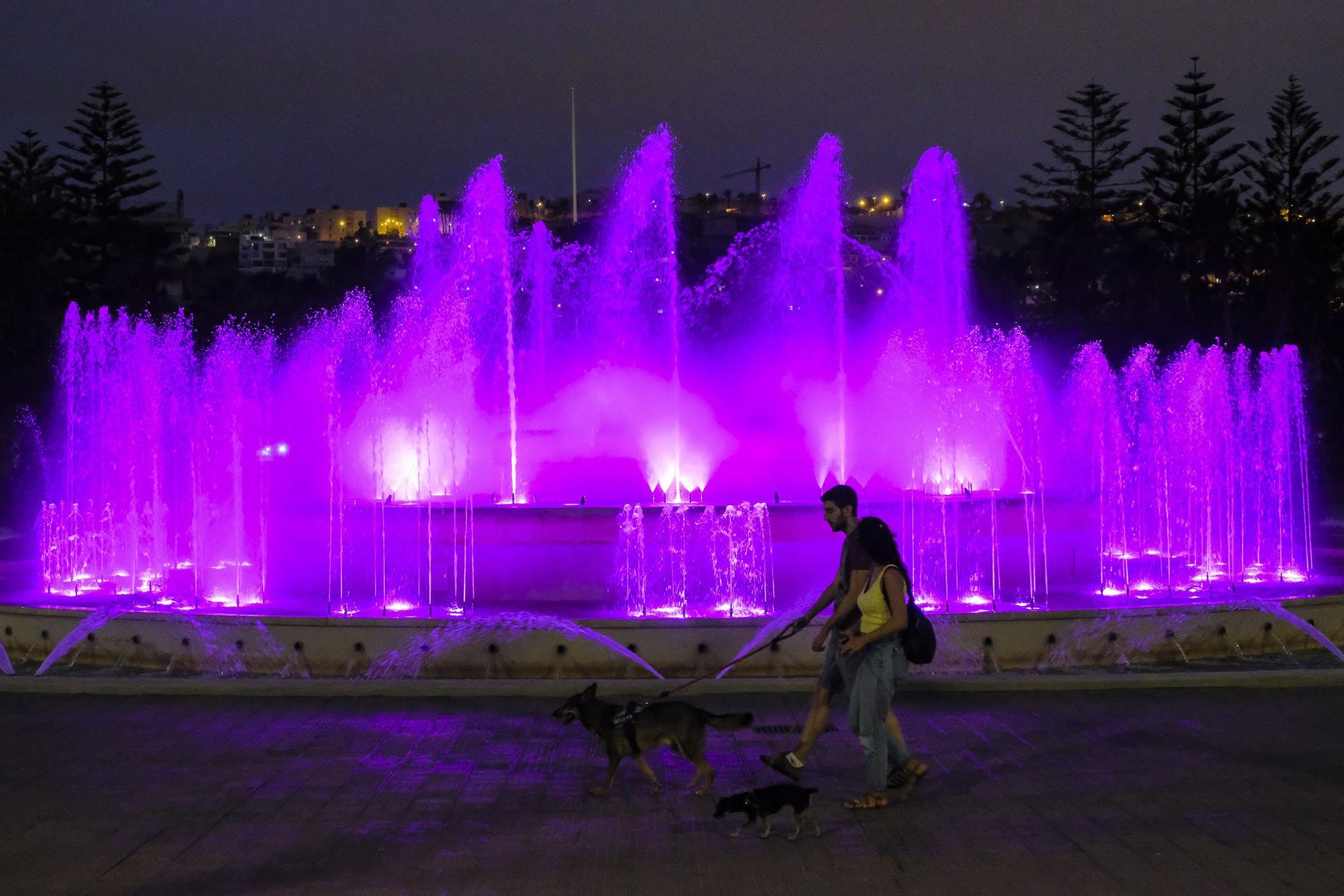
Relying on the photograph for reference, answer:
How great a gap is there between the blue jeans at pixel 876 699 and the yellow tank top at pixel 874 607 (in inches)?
3.2

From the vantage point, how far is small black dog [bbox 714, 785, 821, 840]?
516cm

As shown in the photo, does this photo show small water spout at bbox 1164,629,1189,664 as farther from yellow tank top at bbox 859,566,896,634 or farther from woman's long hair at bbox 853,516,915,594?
yellow tank top at bbox 859,566,896,634

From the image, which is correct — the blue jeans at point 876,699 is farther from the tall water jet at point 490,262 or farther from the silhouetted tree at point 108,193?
the silhouetted tree at point 108,193

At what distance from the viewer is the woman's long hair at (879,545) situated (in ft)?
18.6

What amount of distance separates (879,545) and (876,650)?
0.43 metres

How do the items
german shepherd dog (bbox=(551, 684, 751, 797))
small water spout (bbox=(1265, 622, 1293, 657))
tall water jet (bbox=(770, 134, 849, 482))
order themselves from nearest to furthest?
1. german shepherd dog (bbox=(551, 684, 751, 797))
2. small water spout (bbox=(1265, 622, 1293, 657))
3. tall water jet (bbox=(770, 134, 849, 482))

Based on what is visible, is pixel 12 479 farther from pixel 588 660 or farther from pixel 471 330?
pixel 588 660

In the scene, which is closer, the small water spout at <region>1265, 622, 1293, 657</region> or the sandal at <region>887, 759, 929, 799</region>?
the sandal at <region>887, 759, 929, 799</region>

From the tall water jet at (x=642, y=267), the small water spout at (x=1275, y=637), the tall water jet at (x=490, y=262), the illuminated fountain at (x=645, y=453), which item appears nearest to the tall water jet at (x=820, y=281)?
the illuminated fountain at (x=645, y=453)

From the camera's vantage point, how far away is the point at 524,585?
11984mm

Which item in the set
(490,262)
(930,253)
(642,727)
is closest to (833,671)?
(642,727)

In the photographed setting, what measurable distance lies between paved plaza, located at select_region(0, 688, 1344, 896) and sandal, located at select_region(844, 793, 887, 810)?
0.07 metres

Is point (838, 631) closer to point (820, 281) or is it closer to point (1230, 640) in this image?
point (1230, 640)

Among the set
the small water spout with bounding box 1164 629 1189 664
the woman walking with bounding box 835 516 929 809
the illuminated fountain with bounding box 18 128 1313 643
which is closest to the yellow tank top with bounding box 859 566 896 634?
the woman walking with bounding box 835 516 929 809
